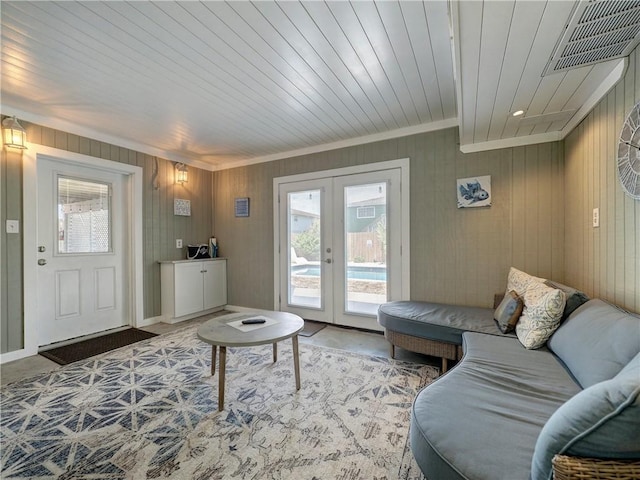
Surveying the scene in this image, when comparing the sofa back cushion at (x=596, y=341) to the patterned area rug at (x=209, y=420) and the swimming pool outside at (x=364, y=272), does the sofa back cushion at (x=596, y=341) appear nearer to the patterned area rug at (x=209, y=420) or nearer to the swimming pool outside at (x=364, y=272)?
the patterned area rug at (x=209, y=420)

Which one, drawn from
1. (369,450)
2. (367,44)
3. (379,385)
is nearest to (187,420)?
(369,450)

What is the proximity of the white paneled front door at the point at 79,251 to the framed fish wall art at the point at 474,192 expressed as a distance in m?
4.15

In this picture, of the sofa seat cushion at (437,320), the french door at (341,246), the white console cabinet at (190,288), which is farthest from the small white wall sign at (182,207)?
the sofa seat cushion at (437,320)

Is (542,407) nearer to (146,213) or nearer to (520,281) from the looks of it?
(520,281)

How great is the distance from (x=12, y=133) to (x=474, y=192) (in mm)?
4495

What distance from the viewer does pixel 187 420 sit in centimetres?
175

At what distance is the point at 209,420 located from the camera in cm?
175

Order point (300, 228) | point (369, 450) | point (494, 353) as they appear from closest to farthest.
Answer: point (369, 450) → point (494, 353) → point (300, 228)

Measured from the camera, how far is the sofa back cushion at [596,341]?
1154 millimetres

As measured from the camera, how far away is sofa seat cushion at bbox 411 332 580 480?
90 centimetres

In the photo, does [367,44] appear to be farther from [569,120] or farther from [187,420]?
[187,420]

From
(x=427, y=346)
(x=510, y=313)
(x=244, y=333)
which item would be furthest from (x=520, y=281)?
(x=244, y=333)

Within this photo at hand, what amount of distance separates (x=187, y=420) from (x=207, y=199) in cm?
357

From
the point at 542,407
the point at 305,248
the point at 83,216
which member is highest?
the point at 83,216
